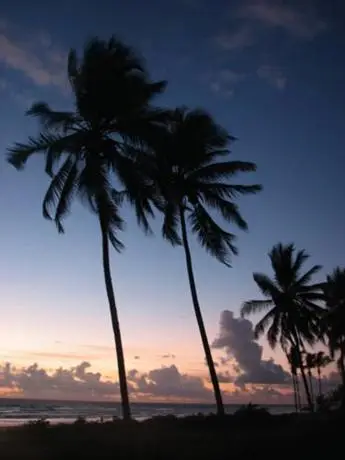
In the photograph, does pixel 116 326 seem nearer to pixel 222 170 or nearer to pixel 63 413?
pixel 222 170

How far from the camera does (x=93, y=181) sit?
62.5 ft

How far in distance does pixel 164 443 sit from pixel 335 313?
31465 millimetres

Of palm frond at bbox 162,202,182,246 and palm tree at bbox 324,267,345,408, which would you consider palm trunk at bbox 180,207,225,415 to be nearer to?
palm frond at bbox 162,202,182,246

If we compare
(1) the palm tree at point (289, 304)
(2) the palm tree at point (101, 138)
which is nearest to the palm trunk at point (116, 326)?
(2) the palm tree at point (101, 138)

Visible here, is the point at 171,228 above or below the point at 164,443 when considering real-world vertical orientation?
above

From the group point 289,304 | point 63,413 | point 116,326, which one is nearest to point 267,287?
point 289,304

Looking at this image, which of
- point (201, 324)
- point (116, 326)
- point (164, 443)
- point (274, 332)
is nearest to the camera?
point (164, 443)

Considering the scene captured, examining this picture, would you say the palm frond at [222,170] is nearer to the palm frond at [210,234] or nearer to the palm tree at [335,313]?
the palm frond at [210,234]

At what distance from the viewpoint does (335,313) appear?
43.1m

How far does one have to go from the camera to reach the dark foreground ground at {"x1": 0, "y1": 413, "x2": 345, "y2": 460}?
42.5 ft

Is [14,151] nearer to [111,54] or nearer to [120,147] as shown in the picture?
[120,147]

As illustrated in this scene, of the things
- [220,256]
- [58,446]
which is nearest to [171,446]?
[58,446]

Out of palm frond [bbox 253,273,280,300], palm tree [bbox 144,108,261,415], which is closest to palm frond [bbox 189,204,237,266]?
palm tree [bbox 144,108,261,415]

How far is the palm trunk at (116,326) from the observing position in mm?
18438
